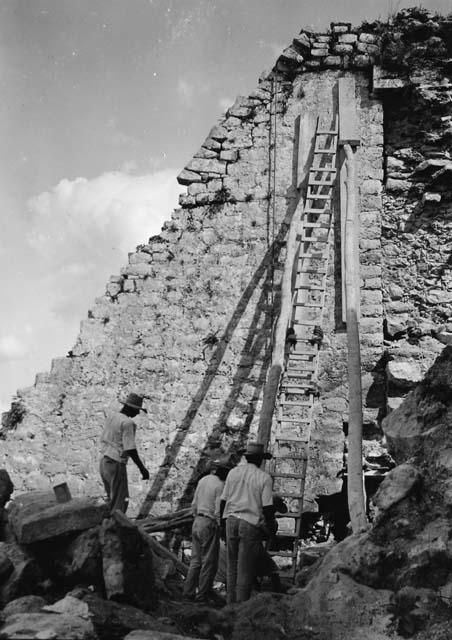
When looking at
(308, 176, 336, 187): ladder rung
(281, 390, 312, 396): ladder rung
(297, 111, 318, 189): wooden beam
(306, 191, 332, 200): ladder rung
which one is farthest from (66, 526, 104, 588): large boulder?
(297, 111, 318, 189): wooden beam

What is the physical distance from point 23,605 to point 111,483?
2.16m

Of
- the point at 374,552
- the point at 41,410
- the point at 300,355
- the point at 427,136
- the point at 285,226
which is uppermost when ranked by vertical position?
the point at 427,136

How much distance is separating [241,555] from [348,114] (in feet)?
19.5

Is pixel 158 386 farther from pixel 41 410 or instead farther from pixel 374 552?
pixel 374 552

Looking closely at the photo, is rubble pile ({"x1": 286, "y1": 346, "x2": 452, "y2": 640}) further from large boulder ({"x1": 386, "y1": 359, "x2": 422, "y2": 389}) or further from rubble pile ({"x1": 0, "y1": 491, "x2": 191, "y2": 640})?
large boulder ({"x1": 386, "y1": 359, "x2": 422, "y2": 389})

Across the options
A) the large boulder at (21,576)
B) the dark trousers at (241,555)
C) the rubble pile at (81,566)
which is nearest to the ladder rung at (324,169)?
the dark trousers at (241,555)

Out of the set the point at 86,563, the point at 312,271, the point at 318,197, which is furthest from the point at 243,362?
the point at 86,563

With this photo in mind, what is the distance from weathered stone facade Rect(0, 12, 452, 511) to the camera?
7.79 m

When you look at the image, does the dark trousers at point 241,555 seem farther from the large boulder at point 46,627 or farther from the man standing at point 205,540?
the large boulder at point 46,627

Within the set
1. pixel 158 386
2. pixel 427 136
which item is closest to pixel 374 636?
pixel 158 386

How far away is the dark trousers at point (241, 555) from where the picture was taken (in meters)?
4.96

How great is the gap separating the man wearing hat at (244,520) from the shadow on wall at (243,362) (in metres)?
2.48

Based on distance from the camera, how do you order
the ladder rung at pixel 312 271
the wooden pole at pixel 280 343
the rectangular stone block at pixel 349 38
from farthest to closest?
1. the rectangular stone block at pixel 349 38
2. the ladder rung at pixel 312 271
3. the wooden pole at pixel 280 343

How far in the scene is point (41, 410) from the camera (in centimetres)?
798
